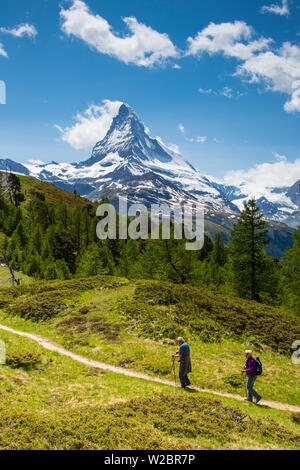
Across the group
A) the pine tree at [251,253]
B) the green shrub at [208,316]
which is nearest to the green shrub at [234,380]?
the green shrub at [208,316]

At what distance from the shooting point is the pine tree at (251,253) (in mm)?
37750

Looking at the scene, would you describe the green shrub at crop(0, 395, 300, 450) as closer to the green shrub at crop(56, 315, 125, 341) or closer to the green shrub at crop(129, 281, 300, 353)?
the green shrub at crop(56, 315, 125, 341)

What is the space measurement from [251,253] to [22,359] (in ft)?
101

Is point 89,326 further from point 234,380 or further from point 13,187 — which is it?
point 13,187

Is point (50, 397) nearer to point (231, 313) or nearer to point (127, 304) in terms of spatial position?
point (127, 304)

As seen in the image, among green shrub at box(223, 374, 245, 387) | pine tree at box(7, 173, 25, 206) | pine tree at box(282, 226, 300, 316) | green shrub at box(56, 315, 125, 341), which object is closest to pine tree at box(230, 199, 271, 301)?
pine tree at box(282, 226, 300, 316)

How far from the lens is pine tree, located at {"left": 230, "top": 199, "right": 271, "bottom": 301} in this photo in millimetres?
37750

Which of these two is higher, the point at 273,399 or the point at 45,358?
the point at 45,358

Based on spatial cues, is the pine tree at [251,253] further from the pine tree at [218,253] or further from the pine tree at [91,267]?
the pine tree at [218,253]

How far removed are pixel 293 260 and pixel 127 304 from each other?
2511 centimetres

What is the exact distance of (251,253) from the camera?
38.1m

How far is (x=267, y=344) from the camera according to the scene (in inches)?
981

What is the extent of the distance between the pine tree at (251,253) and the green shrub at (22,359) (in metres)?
28.3
